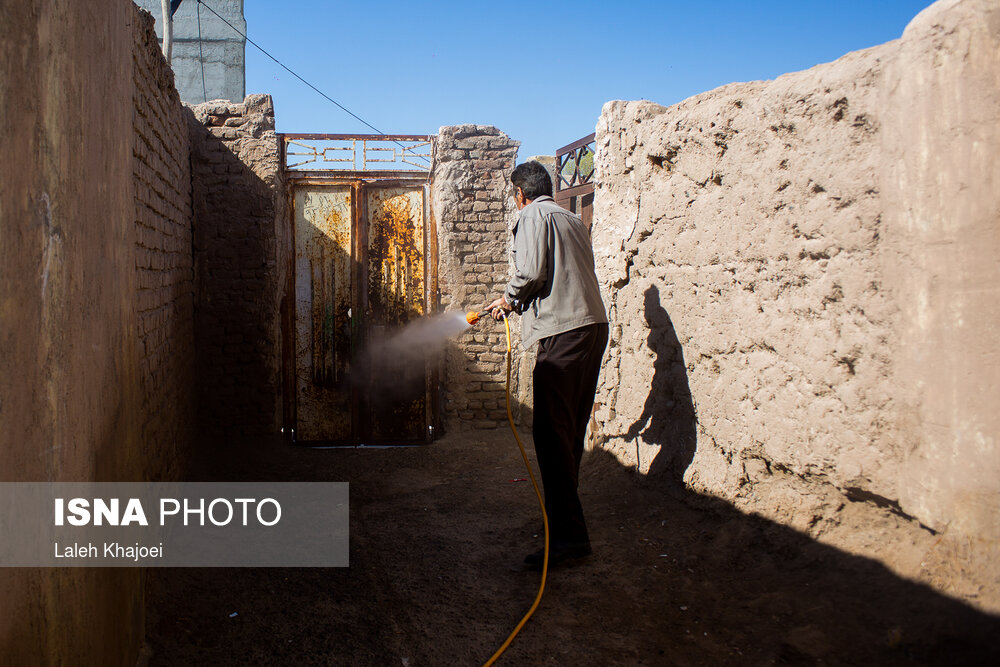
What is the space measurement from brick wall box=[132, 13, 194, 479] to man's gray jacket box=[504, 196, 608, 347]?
1651 mm

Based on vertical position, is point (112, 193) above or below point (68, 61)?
below

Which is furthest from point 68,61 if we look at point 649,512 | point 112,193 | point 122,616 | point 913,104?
point 649,512

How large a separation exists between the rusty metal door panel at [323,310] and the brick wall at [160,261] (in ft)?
3.94

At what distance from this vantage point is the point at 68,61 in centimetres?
170

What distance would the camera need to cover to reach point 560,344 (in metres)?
3.30

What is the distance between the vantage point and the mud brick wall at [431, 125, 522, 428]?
5836 mm

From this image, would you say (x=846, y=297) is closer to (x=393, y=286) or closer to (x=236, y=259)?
(x=393, y=286)

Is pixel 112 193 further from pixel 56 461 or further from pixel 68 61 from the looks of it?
pixel 56 461

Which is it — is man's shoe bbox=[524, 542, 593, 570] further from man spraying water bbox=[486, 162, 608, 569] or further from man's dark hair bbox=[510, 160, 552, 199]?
man's dark hair bbox=[510, 160, 552, 199]

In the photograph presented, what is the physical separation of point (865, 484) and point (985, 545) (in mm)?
464

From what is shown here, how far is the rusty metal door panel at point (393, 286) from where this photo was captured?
5.99m

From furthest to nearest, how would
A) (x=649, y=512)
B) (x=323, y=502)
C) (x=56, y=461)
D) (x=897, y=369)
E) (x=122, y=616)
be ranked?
(x=323, y=502) < (x=649, y=512) < (x=897, y=369) < (x=122, y=616) < (x=56, y=461)

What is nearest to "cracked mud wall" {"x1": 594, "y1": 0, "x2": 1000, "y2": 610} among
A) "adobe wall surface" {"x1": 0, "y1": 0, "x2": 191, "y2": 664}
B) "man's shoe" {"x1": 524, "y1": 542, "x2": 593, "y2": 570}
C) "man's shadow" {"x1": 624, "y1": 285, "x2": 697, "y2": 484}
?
"man's shadow" {"x1": 624, "y1": 285, "x2": 697, "y2": 484}

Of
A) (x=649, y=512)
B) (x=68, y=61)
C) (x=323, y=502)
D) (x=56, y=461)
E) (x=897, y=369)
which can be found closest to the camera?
(x=56, y=461)
